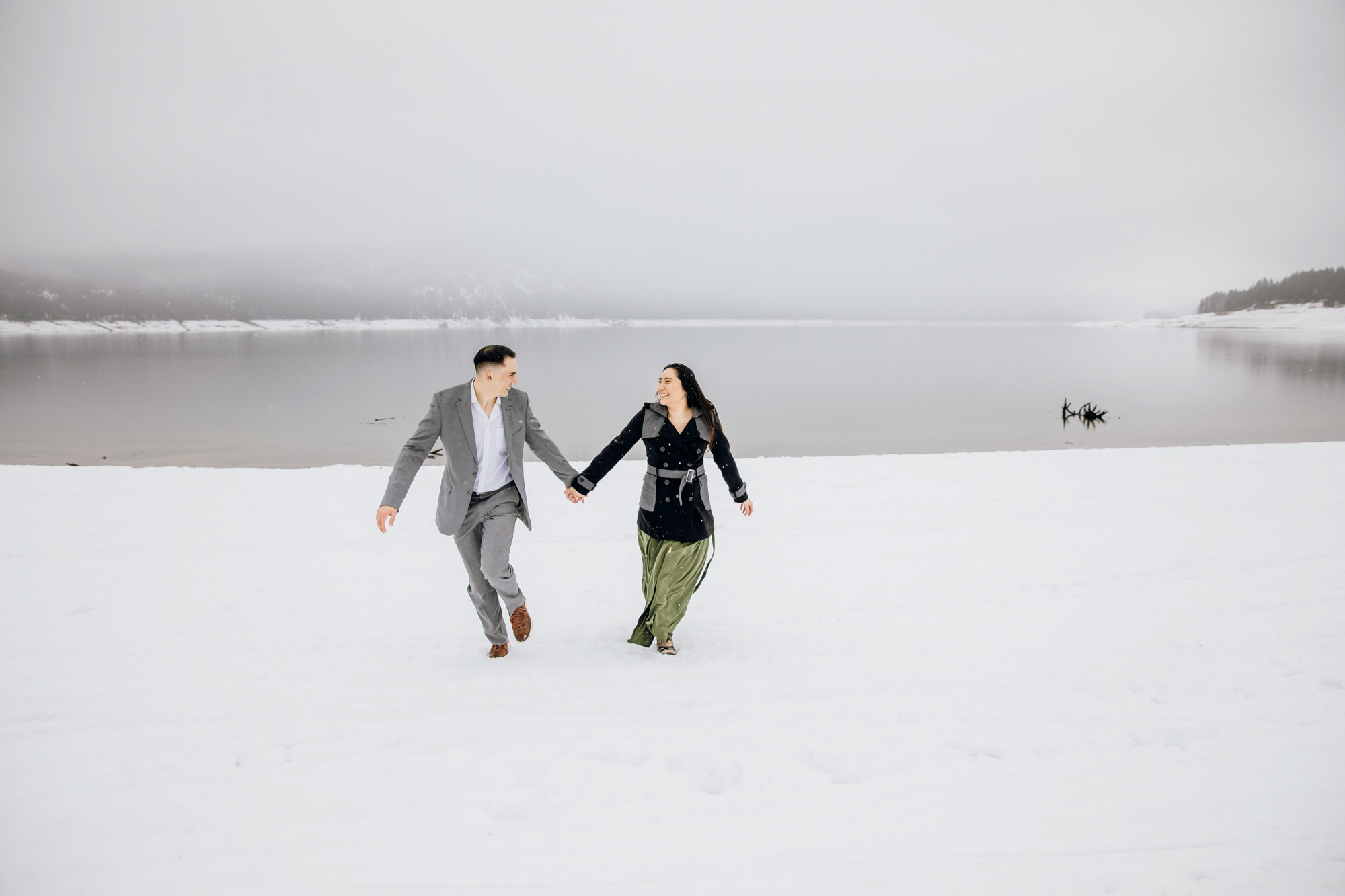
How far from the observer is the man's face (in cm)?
402

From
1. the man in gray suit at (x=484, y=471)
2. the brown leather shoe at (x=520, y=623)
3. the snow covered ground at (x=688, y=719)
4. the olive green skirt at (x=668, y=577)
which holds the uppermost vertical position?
the man in gray suit at (x=484, y=471)

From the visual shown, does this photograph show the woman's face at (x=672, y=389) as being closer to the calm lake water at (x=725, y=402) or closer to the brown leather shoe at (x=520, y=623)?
the brown leather shoe at (x=520, y=623)

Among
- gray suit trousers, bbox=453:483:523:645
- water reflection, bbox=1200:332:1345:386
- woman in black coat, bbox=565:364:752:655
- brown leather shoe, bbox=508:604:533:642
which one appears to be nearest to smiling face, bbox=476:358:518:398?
gray suit trousers, bbox=453:483:523:645

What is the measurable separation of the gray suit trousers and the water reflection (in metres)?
56.3

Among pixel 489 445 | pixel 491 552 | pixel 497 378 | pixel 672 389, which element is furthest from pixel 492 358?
pixel 491 552

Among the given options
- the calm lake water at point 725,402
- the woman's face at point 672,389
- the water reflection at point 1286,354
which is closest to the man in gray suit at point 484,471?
the woman's face at point 672,389

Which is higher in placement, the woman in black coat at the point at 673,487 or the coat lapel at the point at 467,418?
the coat lapel at the point at 467,418

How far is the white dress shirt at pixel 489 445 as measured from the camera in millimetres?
4109

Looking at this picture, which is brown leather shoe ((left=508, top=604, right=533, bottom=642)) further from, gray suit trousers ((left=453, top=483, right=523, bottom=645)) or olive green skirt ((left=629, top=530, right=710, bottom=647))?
olive green skirt ((left=629, top=530, right=710, bottom=647))

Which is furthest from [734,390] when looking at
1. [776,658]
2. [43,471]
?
[776,658]

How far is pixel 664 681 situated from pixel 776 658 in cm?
87

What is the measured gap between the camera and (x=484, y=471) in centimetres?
413

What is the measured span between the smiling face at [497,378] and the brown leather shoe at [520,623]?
152cm

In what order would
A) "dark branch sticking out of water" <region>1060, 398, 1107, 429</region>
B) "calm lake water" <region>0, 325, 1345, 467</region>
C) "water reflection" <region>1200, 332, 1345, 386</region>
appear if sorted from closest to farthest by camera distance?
1. "calm lake water" <region>0, 325, 1345, 467</region>
2. "dark branch sticking out of water" <region>1060, 398, 1107, 429</region>
3. "water reflection" <region>1200, 332, 1345, 386</region>
